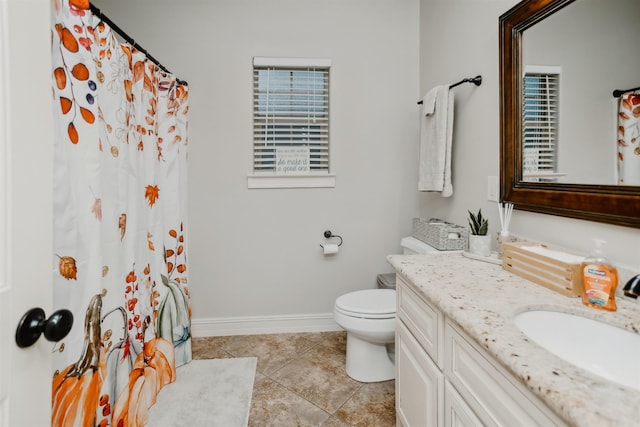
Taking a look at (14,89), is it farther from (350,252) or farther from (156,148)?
(350,252)

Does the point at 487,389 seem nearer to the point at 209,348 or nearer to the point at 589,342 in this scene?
the point at 589,342

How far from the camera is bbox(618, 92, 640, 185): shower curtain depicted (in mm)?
964

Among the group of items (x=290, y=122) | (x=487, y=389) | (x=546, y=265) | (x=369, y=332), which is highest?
(x=290, y=122)

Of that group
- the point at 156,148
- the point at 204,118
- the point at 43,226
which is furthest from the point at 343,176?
the point at 43,226

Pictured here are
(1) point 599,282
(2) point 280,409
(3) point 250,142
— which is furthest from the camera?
(3) point 250,142

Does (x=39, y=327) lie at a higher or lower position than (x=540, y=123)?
lower

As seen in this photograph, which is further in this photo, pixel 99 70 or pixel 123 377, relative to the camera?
pixel 123 377

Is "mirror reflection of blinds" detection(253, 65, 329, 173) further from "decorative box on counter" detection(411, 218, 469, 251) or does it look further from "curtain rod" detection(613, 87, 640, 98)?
"curtain rod" detection(613, 87, 640, 98)

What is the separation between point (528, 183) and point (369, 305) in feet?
3.43

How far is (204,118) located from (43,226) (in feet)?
6.16

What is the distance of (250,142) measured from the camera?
2371mm

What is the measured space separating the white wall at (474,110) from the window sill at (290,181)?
0.83m

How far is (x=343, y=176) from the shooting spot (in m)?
2.45

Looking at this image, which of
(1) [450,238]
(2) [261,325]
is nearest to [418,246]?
(1) [450,238]
